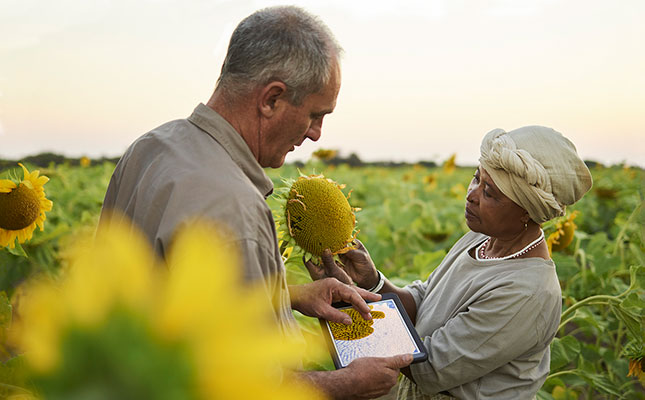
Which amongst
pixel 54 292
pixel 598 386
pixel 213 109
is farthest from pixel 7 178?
pixel 598 386

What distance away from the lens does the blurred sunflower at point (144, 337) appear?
257 mm

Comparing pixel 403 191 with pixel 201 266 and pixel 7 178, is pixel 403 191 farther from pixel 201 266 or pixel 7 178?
pixel 201 266

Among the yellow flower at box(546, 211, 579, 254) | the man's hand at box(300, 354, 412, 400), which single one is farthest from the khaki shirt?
the yellow flower at box(546, 211, 579, 254)

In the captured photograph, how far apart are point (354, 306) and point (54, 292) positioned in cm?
159

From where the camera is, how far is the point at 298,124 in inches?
61.1

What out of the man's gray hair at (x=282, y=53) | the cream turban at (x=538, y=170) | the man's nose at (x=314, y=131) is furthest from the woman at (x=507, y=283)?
the man's gray hair at (x=282, y=53)

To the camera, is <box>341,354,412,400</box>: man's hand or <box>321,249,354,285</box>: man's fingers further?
<box>321,249,354,285</box>: man's fingers

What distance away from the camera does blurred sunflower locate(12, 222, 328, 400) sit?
0.84 feet

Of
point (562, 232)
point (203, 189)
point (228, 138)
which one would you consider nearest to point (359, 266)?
point (228, 138)

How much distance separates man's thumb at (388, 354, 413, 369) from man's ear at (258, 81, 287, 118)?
0.86 metres

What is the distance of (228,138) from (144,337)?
1.23m

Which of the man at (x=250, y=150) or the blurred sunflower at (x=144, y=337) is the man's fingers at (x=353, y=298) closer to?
the man at (x=250, y=150)

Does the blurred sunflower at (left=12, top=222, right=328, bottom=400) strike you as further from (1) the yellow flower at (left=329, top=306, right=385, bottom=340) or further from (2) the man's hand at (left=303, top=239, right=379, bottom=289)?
(2) the man's hand at (left=303, top=239, right=379, bottom=289)

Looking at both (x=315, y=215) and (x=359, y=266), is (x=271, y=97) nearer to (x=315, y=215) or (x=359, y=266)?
(x=315, y=215)
